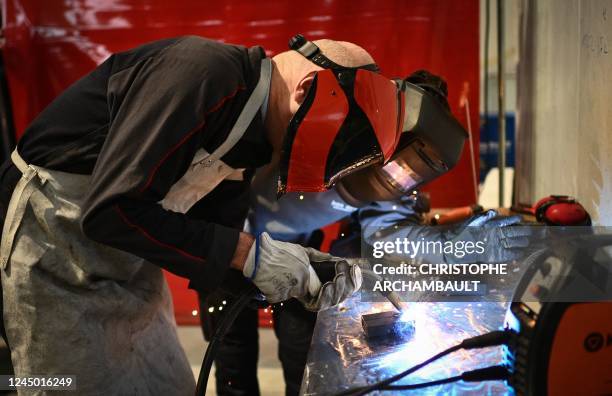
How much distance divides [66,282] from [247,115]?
22.6 inches

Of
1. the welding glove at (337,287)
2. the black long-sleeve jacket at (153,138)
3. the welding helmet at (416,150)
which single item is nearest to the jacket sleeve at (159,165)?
the black long-sleeve jacket at (153,138)

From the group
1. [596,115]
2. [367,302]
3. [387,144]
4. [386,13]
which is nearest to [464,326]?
[367,302]

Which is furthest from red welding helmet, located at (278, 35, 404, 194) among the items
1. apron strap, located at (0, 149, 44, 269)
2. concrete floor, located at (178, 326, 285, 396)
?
concrete floor, located at (178, 326, 285, 396)

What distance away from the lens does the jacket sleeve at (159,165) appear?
102 centimetres

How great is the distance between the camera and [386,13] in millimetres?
2766

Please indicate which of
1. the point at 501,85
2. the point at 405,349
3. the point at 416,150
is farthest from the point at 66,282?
the point at 501,85

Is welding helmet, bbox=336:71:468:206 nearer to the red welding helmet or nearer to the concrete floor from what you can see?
the red welding helmet

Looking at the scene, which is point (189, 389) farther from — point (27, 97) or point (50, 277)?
point (27, 97)

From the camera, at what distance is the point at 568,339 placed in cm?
83

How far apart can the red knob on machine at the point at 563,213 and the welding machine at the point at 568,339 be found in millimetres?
513

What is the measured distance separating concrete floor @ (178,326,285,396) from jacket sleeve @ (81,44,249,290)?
5.53 ft

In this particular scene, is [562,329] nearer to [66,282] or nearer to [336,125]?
[336,125]

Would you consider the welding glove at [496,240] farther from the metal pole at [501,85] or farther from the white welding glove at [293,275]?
the metal pole at [501,85]

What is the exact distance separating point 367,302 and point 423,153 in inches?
26.4
